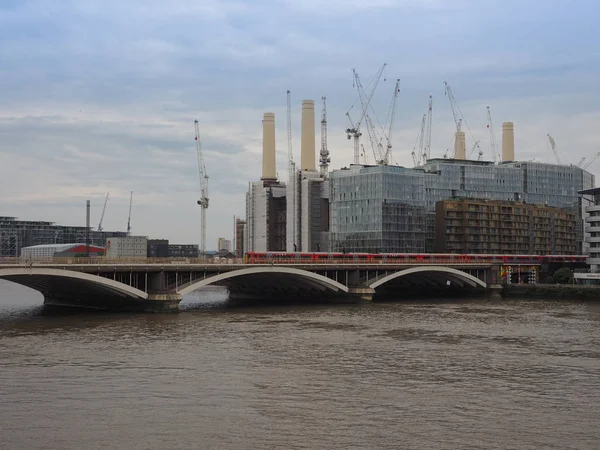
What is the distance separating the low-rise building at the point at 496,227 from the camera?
148 metres

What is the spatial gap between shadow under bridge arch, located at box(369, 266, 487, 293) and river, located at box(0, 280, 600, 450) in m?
32.7

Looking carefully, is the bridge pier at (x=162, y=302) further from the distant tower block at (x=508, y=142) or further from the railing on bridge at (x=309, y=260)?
the distant tower block at (x=508, y=142)

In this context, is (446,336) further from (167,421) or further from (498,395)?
(167,421)

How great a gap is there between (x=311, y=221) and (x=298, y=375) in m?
135

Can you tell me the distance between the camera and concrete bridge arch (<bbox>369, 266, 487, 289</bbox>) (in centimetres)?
9656

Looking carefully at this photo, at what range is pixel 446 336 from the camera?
58062mm

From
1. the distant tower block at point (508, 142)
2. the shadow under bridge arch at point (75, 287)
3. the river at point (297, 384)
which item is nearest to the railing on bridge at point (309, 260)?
the shadow under bridge arch at point (75, 287)

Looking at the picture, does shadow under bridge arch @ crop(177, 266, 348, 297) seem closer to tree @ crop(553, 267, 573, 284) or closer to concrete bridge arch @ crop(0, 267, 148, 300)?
concrete bridge arch @ crop(0, 267, 148, 300)

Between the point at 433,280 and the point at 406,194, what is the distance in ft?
120

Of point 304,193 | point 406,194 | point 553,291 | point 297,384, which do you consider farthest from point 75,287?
point 304,193

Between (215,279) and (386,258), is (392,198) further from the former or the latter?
(215,279)

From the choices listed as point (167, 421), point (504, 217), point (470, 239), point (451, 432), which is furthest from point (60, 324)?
point (504, 217)

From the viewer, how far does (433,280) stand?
112 meters

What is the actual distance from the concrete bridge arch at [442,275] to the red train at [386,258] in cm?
336
